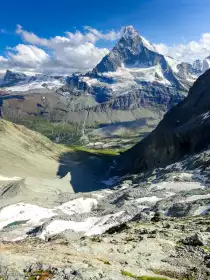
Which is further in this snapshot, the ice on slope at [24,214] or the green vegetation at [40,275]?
the ice on slope at [24,214]

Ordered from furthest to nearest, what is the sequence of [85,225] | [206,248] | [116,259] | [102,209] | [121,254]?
[102,209] < [85,225] < [206,248] < [121,254] < [116,259]

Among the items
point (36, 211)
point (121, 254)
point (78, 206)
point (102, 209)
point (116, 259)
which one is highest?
point (116, 259)

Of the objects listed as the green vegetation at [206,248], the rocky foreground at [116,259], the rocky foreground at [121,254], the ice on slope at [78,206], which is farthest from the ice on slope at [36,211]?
the green vegetation at [206,248]

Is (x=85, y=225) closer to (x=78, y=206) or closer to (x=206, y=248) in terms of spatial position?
(x=78, y=206)

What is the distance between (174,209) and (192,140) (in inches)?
3475

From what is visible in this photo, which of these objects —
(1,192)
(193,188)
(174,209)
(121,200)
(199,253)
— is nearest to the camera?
(199,253)

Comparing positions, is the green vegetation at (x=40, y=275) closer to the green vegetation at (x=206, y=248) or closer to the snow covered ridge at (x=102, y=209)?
the green vegetation at (x=206, y=248)

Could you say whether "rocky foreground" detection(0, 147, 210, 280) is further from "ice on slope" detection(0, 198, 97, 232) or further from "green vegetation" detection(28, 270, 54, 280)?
"ice on slope" detection(0, 198, 97, 232)

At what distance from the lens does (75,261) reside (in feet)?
86.7

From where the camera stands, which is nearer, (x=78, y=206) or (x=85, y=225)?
(x=85, y=225)

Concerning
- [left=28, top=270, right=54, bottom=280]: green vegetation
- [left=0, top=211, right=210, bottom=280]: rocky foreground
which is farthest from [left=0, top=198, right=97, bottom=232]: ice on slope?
[left=28, top=270, right=54, bottom=280]: green vegetation

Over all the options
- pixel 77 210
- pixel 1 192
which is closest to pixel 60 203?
pixel 77 210

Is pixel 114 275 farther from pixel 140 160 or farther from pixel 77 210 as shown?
pixel 140 160

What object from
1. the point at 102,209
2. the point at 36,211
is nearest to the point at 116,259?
the point at 102,209
